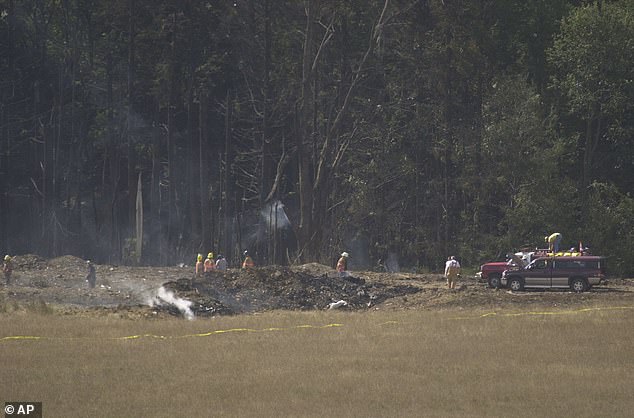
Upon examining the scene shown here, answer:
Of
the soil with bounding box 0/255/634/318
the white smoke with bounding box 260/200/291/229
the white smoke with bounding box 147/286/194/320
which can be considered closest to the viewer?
the white smoke with bounding box 147/286/194/320

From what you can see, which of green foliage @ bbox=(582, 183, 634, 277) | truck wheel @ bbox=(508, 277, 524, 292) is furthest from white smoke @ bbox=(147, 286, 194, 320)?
green foliage @ bbox=(582, 183, 634, 277)

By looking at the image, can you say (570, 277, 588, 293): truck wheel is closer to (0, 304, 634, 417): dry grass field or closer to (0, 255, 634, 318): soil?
(0, 255, 634, 318): soil

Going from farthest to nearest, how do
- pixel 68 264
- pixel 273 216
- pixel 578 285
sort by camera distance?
pixel 273 216, pixel 68 264, pixel 578 285

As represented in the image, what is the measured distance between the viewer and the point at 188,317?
141 feet

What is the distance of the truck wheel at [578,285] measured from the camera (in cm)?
4925

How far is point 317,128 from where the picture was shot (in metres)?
82.6

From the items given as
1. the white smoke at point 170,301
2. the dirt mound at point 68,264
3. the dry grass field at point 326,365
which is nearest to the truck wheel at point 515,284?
the dry grass field at point 326,365

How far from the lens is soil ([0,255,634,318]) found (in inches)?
1756

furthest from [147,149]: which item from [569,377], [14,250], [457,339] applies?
[569,377]

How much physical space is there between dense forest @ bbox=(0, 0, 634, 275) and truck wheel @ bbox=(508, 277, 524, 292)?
15574 mm

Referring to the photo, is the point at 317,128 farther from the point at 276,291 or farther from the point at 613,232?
the point at 276,291

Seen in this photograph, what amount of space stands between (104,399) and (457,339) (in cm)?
1340

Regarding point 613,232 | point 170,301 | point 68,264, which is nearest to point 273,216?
point 68,264

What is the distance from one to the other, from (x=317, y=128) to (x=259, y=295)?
34859 mm
